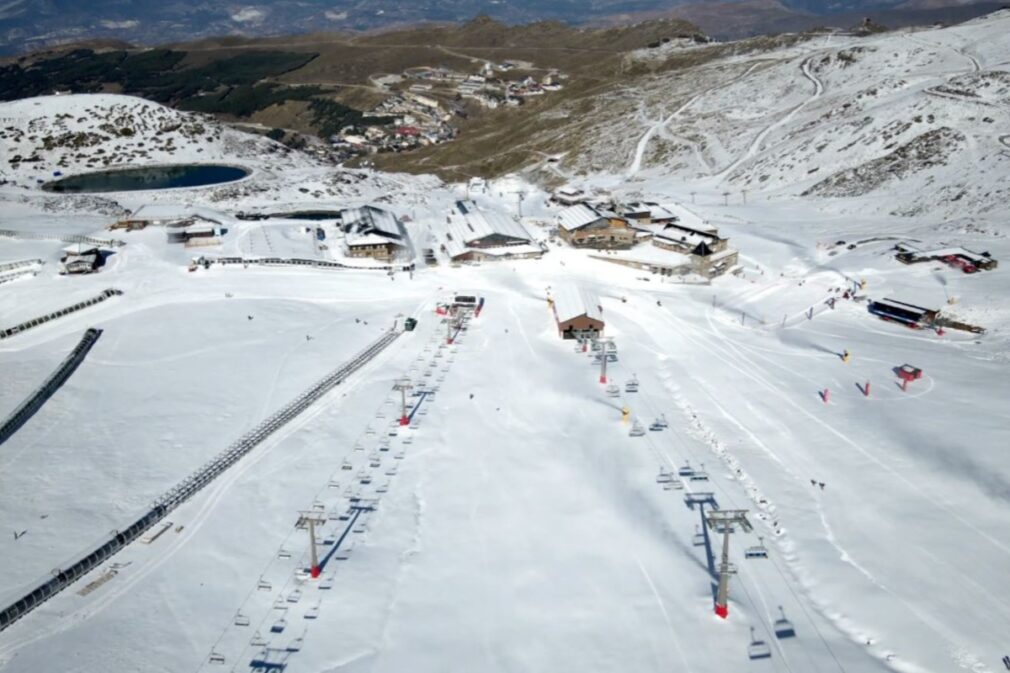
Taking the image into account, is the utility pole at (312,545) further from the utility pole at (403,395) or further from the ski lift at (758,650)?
the ski lift at (758,650)

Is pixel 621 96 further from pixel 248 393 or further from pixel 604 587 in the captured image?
pixel 604 587

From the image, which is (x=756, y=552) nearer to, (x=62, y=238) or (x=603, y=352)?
(x=603, y=352)

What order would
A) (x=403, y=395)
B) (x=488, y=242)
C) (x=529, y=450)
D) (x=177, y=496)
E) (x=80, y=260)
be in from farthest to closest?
(x=488, y=242) < (x=80, y=260) < (x=403, y=395) < (x=529, y=450) < (x=177, y=496)

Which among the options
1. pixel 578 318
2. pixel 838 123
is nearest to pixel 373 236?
pixel 578 318

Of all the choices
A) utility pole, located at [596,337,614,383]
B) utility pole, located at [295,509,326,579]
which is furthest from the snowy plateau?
utility pole, located at [596,337,614,383]

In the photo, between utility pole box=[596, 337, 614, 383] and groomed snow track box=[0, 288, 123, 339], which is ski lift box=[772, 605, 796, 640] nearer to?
utility pole box=[596, 337, 614, 383]

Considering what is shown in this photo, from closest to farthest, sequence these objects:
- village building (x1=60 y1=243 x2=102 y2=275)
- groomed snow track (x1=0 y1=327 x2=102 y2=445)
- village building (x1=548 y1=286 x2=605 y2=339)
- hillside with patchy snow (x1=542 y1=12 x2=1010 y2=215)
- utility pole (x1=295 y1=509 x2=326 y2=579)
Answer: utility pole (x1=295 y1=509 x2=326 y2=579), groomed snow track (x1=0 y1=327 x2=102 y2=445), village building (x1=548 y1=286 x2=605 y2=339), village building (x1=60 y1=243 x2=102 y2=275), hillside with patchy snow (x1=542 y1=12 x2=1010 y2=215)

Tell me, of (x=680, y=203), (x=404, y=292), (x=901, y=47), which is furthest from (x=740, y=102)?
(x=404, y=292)

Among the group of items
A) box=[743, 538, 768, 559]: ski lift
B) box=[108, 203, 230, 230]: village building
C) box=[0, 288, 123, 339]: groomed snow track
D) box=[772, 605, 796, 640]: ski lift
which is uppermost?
box=[108, 203, 230, 230]: village building
